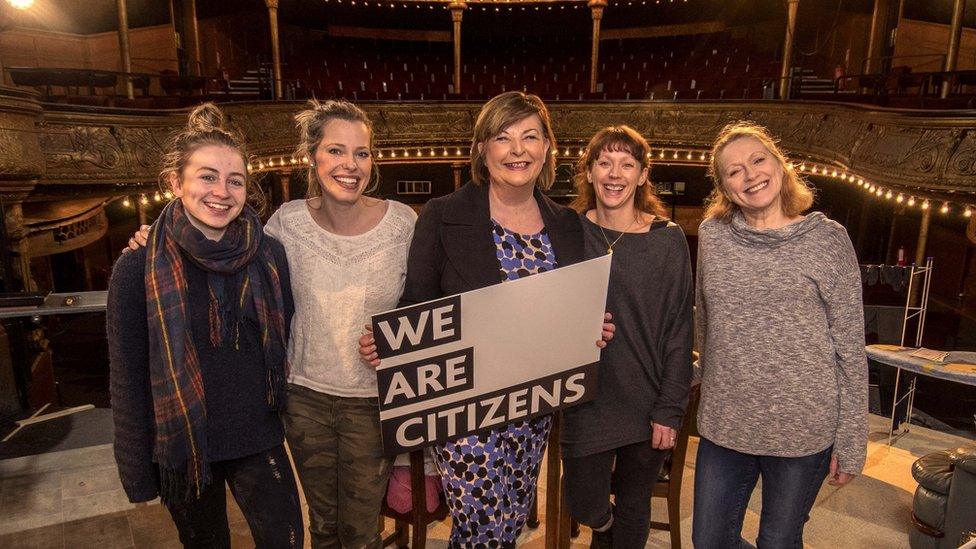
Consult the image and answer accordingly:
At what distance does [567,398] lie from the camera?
1699 millimetres

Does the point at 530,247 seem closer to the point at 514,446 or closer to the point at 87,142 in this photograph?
the point at 514,446

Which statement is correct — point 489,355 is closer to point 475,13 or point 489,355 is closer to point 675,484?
point 675,484

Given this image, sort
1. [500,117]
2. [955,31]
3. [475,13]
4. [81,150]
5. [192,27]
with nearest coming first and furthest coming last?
[500,117], [81,150], [955,31], [192,27], [475,13]

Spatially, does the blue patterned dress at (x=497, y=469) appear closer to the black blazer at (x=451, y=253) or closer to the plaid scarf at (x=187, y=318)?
the black blazer at (x=451, y=253)

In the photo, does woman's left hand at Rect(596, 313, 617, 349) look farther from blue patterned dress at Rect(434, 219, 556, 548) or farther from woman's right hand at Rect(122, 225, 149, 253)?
woman's right hand at Rect(122, 225, 149, 253)

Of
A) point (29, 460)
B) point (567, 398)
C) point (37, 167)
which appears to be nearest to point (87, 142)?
point (37, 167)

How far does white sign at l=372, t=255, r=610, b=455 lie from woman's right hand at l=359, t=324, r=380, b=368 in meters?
0.03

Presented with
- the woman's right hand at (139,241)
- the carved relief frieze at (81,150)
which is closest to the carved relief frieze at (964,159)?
the woman's right hand at (139,241)

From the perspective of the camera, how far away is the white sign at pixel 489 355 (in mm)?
1559

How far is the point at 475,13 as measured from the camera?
1328cm

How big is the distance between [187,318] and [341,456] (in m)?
0.59

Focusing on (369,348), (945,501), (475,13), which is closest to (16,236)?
(369,348)

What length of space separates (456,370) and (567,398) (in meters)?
0.34

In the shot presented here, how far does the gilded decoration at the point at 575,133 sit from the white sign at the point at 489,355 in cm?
595
